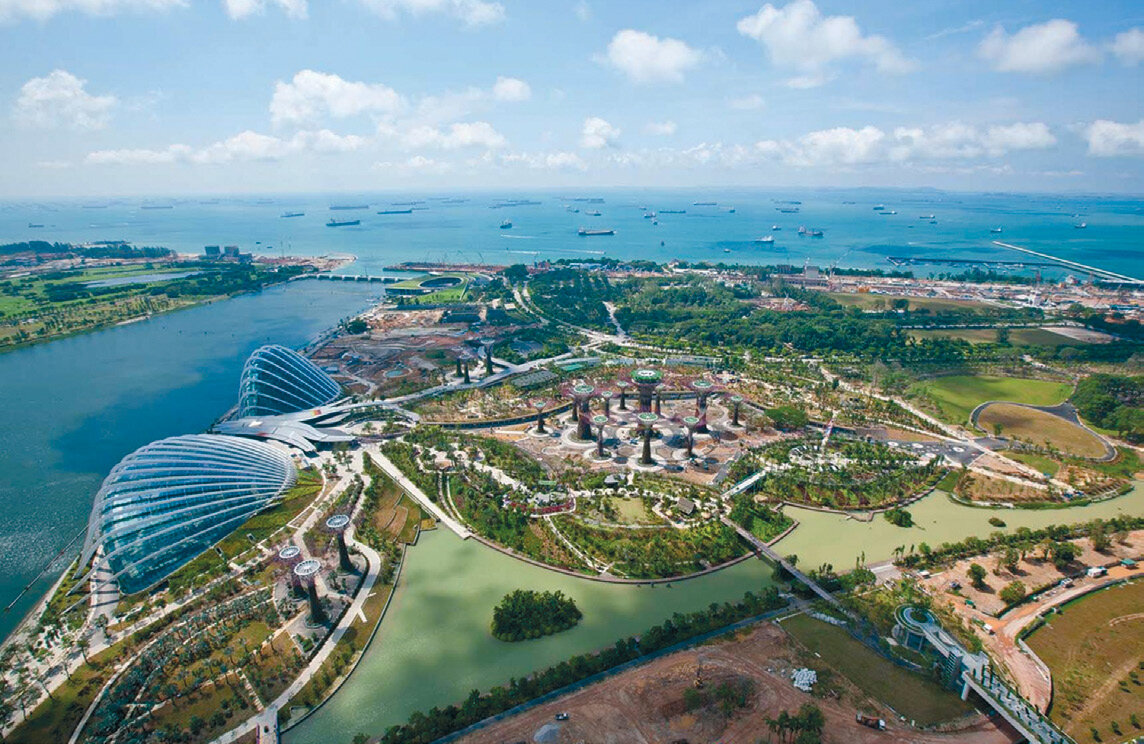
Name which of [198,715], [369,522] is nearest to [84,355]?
[369,522]

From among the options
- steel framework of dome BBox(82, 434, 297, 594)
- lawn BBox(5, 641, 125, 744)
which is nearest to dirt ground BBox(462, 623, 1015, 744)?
lawn BBox(5, 641, 125, 744)

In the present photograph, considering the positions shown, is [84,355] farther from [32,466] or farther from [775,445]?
[775,445]

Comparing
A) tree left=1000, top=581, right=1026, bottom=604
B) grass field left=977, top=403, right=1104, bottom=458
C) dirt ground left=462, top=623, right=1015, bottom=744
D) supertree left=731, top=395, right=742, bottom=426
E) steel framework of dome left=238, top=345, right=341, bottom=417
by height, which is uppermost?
steel framework of dome left=238, top=345, right=341, bottom=417

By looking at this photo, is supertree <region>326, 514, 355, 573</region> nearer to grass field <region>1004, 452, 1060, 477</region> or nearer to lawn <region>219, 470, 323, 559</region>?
lawn <region>219, 470, 323, 559</region>

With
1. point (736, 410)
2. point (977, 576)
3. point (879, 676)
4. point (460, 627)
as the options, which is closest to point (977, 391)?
point (736, 410)

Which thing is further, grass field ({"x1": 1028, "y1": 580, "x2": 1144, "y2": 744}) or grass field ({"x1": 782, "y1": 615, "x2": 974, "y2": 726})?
grass field ({"x1": 782, "y1": 615, "x2": 974, "y2": 726})

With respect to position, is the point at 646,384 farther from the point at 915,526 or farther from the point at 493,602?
the point at 493,602
